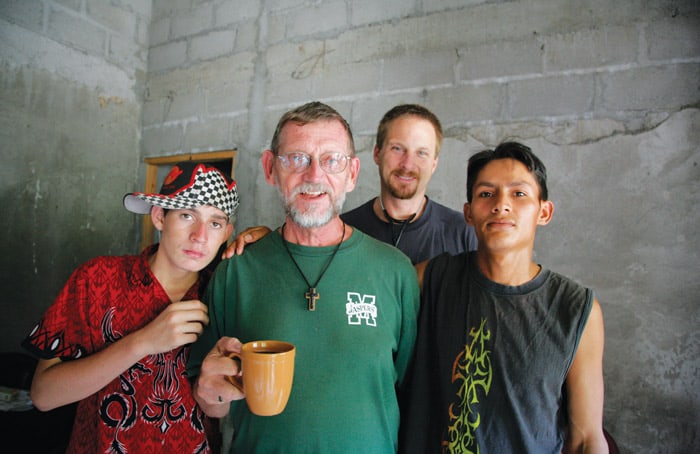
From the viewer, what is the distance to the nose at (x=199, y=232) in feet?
4.11

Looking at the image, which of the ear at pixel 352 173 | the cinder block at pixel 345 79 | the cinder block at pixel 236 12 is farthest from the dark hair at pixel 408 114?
the cinder block at pixel 236 12

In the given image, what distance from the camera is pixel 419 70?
241cm

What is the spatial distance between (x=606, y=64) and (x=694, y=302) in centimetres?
123

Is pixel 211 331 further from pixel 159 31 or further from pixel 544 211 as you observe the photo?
pixel 159 31

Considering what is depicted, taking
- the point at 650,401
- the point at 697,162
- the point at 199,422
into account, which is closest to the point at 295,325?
the point at 199,422

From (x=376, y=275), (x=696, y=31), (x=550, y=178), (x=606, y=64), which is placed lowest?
(x=376, y=275)

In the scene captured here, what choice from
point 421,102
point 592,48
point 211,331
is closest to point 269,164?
point 211,331

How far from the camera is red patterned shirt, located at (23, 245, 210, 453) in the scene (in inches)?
46.2

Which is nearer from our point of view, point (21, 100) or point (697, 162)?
point (697, 162)

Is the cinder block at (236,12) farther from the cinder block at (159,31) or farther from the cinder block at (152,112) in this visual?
the cinder block at (152,112)

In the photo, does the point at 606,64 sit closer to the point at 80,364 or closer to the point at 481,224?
the point at 481,224

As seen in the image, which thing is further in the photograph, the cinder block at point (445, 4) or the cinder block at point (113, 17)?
the cinder block at point (113, 17)

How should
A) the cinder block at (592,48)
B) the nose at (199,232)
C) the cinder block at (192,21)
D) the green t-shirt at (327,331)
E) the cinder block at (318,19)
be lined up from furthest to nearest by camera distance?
the cinder block at (192,21) → the cinder block at (318,19) → the cinder block at (592,48) → the nose at (199,232) → the green t-shirt at (327,331)

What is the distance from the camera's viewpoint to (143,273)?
129cm
